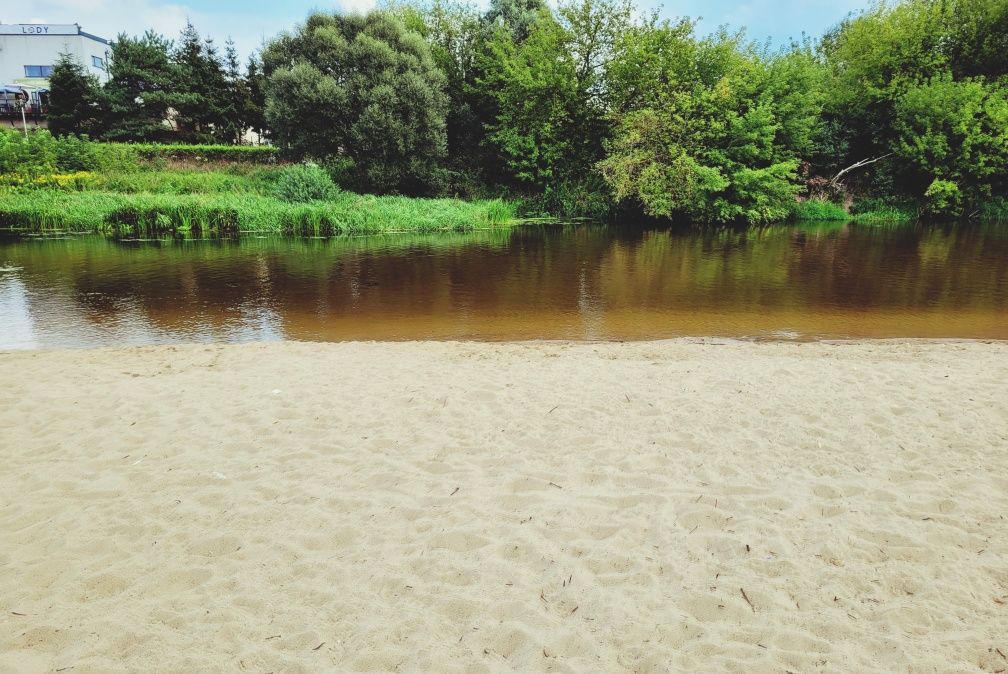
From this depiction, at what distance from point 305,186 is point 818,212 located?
2681 centimetres

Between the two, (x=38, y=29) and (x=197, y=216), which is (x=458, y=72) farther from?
(x=38, y=29)

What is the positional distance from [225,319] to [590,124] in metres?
28.5

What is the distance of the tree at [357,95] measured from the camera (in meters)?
29.8

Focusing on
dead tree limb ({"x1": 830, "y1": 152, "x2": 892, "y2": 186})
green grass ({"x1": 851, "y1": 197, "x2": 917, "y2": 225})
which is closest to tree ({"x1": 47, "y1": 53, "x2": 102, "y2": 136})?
dead tree limb ({"x1": 830, "y1": 152, "x2": 892, "y2": 186})

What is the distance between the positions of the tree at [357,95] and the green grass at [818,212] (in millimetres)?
20267

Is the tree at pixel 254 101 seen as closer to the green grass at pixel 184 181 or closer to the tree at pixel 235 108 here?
the tree at pixel 235 108

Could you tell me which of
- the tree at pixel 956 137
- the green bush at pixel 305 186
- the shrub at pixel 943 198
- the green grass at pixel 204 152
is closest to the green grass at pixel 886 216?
the shrub at pixel 943 198

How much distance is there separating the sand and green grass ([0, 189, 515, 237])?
59.1ft

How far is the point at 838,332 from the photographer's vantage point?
32.4 feet

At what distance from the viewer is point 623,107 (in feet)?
106

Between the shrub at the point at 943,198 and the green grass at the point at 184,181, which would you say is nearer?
the green grass at the point at 184,181

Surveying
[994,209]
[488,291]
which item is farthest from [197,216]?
[994,209]

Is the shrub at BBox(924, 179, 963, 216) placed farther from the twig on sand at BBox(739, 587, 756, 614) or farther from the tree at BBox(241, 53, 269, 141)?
the tree at BBox(241, 53, 269, 141)

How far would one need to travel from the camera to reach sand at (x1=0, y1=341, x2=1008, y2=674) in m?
2.85
